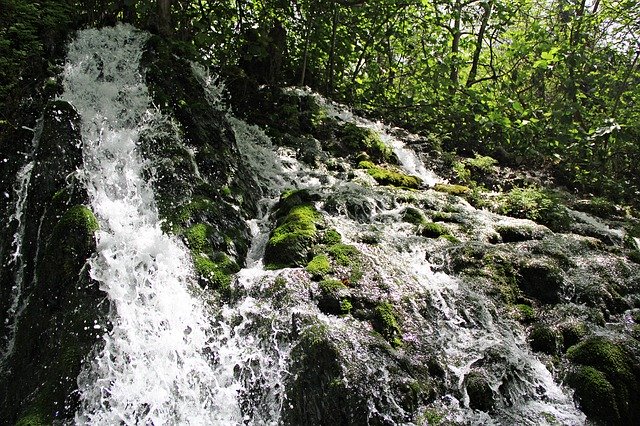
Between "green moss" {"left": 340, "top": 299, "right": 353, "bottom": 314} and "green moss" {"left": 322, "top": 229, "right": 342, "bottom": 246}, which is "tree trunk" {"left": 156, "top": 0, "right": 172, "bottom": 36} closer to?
"green moss" {"left": 322, "top": 229, "right": 342, "bottom": 246}

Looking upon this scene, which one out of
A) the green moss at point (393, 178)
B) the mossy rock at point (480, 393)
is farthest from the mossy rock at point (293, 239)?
the green moss at point (393, 178)

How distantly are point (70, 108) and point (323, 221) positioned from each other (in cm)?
432

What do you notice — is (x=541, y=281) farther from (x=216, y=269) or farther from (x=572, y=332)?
(x=216, y=269)

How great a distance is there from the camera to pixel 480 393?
5121 millimetres

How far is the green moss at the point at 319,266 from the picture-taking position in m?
6.21

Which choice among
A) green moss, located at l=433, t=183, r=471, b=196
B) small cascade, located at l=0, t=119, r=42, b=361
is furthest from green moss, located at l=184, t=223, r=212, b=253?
green moss, located at l=433, t=183, r=471, b=196

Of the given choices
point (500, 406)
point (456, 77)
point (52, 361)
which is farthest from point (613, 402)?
point (456, 77)

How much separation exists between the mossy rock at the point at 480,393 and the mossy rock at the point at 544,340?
1.14 m

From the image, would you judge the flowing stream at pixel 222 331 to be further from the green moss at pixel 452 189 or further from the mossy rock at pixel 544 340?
the green moss at pixel 452 189

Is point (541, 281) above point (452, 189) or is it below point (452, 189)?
below

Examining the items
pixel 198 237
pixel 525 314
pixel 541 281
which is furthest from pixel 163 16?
pixel 525 314

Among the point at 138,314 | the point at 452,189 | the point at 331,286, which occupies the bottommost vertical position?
the point at 138,314

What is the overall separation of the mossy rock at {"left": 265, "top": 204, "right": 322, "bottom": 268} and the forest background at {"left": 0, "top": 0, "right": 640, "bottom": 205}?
5019 mm

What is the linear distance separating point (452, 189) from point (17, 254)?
8640 mm
